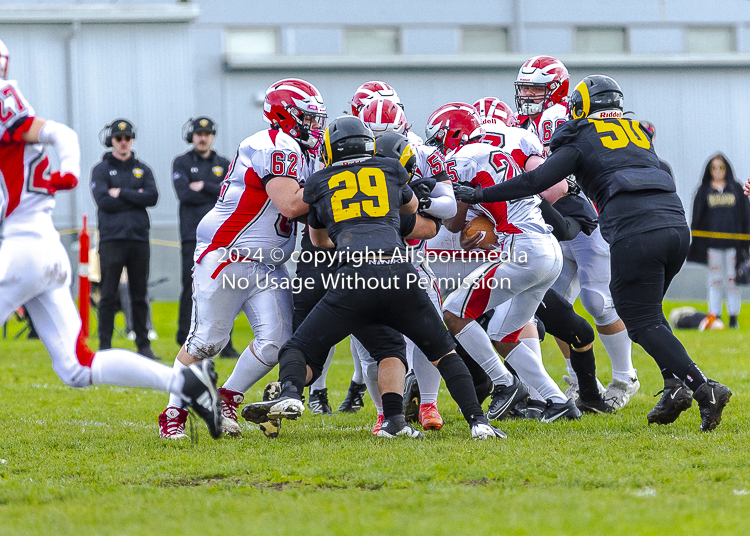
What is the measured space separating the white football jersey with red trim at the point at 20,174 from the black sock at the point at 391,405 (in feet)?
6.97

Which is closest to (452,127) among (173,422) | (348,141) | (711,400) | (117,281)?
(348,141)

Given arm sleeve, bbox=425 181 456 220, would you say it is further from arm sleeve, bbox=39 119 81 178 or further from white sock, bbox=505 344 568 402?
arm sleeve, bbox=39 119 81 178

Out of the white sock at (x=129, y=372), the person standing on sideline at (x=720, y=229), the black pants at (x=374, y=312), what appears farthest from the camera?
the person standing on sideline at (x=720, y=229)

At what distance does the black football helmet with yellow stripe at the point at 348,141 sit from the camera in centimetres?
516

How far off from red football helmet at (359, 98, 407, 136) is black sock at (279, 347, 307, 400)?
1563 millimetres

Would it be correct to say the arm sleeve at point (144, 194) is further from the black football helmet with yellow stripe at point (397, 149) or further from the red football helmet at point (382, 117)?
the black football helmet with yellow stripe at point (397, 149)

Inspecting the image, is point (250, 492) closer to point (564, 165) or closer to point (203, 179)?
point (564, 165)

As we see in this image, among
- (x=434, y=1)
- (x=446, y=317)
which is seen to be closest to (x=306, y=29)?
(x=434, y=1)

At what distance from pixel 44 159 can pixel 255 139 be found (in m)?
1.43

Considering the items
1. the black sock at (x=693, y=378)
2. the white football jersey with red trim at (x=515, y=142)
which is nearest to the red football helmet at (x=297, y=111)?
the white football jersey with red trim at (x=515, y=142)

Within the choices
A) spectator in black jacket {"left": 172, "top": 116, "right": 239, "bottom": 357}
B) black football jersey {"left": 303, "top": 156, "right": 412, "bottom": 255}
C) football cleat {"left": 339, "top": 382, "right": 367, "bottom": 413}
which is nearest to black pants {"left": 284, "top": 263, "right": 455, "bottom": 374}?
black football jersey {"left": 303, "top": 156, "right": 412, "bottom": 255}

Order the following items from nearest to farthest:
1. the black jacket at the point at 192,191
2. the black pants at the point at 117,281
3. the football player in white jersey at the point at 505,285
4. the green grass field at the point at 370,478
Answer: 1. the green grass field at the point at 370,478
2. the football player in white jersey at the point at 505,285
3. the black pants at the point at 117,281
4. the black jacket at the point at 192,191

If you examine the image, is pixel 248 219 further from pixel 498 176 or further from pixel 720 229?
pixel 720 229

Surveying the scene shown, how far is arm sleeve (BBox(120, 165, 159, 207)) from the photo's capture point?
9.68 meters
